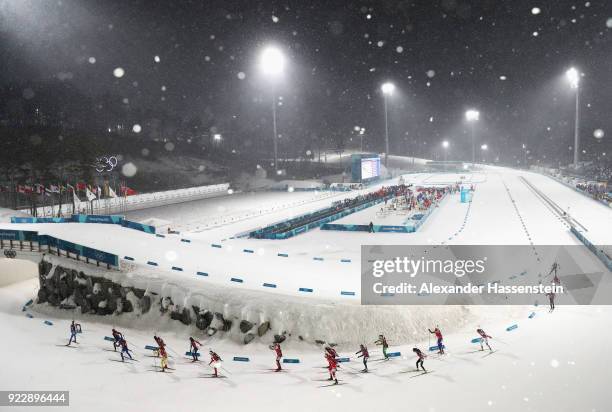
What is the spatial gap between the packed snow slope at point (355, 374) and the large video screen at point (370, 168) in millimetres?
53889

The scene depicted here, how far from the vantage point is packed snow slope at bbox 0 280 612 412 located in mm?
12500

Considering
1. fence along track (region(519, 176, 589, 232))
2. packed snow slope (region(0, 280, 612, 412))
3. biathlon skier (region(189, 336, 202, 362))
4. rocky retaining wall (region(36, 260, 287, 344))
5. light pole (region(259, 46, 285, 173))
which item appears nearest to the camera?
packed snow slope (region(0, 280, 612, 412))

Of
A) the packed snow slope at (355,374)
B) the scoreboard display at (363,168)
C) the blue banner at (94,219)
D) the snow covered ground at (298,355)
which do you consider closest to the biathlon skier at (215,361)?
the packed snow slope at (355,374)

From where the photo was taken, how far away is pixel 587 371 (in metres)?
13.2

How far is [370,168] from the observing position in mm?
75500

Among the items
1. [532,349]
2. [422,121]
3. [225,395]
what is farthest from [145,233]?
[422,121]

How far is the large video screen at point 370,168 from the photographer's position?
72.0 m

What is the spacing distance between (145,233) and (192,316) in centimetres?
1200

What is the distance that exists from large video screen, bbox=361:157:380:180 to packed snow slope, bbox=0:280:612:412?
53889 millimetres

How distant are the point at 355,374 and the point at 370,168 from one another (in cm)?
6218

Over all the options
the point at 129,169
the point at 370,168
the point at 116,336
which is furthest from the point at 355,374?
the point at 129,169

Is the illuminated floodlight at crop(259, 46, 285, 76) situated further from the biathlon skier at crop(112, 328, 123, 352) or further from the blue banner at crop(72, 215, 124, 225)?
the biathlon skier at crop(112, 328, 123, 352)

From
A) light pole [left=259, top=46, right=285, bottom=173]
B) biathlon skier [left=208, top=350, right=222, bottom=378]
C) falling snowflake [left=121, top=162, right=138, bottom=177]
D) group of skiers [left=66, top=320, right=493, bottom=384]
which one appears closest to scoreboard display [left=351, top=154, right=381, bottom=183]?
light pole [left=259, top=46, right=285, bottom=173]

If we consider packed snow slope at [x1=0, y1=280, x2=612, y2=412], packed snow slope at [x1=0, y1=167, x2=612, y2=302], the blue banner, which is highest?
the blue banner
